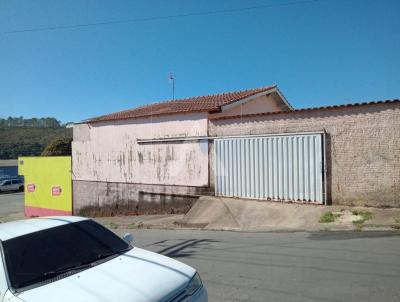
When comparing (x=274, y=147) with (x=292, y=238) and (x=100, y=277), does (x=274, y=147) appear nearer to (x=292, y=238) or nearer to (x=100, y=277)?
(x=292, y=238)

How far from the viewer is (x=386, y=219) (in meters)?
9.88

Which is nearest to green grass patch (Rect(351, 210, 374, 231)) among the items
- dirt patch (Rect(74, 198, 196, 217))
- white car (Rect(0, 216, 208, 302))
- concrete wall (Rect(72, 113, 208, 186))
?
concrete wall (Rect(72, 113, 208, 186))

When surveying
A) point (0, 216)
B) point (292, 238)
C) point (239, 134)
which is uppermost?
point (239, 134)


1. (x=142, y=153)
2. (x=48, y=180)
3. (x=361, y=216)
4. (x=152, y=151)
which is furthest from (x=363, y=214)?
(x=48, y=180)

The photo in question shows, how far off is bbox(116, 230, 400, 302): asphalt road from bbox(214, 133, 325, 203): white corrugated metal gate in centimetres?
307

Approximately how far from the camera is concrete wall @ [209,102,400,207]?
10727 millimetres

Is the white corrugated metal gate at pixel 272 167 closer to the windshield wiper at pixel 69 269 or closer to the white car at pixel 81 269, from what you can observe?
the white car at pixel 81 269

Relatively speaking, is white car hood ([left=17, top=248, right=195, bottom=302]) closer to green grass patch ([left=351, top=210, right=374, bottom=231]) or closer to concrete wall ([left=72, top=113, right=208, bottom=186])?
green grass patch ([left=351, top=210, right=374, bottom=231])

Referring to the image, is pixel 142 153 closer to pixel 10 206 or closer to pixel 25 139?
pixel 10 206

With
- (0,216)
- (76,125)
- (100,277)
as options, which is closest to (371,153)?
(100,277)

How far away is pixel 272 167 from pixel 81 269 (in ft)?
32.7

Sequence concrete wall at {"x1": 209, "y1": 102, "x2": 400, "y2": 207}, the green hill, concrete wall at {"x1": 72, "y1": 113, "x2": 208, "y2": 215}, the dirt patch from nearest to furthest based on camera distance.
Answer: concrete wall at {"x1": 209, "y1": 102, "x2": 400, "y2": 207}
concrete wall at {"x1": 72, "y1": 113, "x2": 208, "y2": 215}
the dirt patch
the green hill

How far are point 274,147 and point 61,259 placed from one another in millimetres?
9953

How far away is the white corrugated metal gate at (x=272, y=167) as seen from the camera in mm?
12109
